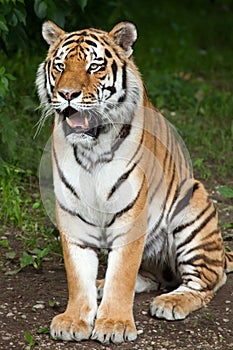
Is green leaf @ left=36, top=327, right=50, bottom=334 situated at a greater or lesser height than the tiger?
lesser

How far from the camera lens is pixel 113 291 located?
4121 millimetres

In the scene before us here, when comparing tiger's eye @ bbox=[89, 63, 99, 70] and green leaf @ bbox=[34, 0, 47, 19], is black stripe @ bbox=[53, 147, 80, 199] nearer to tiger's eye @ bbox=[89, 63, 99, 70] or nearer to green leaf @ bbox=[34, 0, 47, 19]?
tiger's eye @ bbox=[89, 63, 99, 70]

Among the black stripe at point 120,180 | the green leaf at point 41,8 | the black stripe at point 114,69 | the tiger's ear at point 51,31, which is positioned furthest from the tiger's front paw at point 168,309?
the green leaf at point 41,8

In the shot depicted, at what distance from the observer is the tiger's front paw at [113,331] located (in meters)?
4.02

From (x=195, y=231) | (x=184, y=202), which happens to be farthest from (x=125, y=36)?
(x=195, y=231)

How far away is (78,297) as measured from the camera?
13.7 ft

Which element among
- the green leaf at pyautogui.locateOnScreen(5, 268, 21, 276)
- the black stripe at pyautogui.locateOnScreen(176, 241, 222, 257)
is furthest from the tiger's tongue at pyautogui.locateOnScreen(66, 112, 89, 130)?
the green leaf at pyautogui.locateOnScreen(5, 268, 21, 276)

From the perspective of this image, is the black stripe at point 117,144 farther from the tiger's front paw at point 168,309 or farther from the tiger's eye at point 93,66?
the tiger's front paw at point 168,309

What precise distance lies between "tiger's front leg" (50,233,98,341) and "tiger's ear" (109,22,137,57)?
3.41ft

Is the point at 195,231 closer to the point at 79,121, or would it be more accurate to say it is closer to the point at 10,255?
the point at 79,121

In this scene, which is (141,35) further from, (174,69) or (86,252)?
(86,252)

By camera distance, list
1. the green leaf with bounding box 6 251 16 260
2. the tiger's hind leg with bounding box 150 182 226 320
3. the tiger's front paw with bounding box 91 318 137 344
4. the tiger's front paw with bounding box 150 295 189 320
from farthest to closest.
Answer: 1. the green leaf with bounding box 6 251 16 260
2. the tiger's hind leg with bounding box 150 182 226 320
3. the tiger's front paw with bounding box 150 295 189 320
4. the tiger's front paw with bounding box 91 318 137 344

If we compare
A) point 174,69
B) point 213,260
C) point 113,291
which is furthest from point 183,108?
point 113,291

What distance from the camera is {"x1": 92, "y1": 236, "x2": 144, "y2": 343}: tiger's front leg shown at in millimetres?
4031
